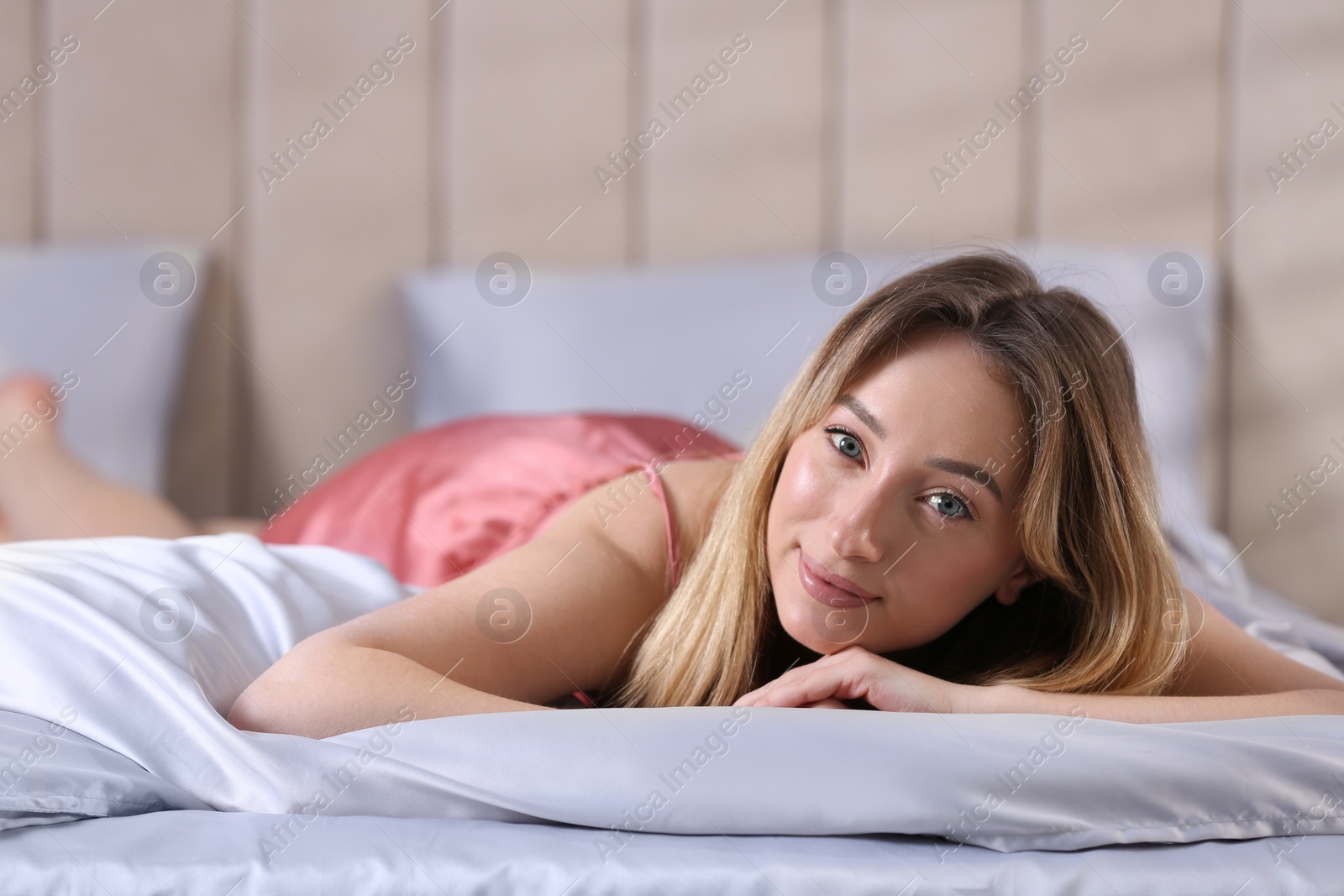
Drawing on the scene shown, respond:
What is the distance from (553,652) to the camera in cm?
101

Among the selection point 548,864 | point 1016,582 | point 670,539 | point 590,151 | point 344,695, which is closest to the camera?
point 548,864

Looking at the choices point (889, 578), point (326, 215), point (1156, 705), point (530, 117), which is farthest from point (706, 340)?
point (1156, 705)

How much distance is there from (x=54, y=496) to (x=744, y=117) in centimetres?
145

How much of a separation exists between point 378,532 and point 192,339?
0.86 meters

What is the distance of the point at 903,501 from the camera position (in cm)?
94

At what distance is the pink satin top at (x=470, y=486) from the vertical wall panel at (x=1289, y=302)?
1153 mm

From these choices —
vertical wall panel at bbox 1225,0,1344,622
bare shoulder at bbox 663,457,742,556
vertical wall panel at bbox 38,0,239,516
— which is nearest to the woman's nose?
bare shoulder at bbox 663,457,742,556

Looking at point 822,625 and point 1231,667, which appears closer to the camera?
point 822,625

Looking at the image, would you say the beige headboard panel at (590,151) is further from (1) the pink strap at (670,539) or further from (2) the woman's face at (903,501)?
(2) the woman's face at (903,501)

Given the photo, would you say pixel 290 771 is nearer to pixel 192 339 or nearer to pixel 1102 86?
pixel 192 339

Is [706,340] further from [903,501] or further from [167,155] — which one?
[167,155]

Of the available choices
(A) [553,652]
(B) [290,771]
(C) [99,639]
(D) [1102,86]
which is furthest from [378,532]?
(D) [1102,86]

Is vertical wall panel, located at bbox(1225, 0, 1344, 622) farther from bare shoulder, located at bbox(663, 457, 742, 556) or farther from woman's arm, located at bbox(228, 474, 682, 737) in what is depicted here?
woman's arm, located at bbox(228, 474, 682, 737)

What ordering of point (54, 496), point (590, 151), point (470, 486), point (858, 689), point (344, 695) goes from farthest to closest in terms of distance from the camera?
point (590, 151) < point (54, 496) < point (470, 486) < point (858, 689) < point (344, 695)
